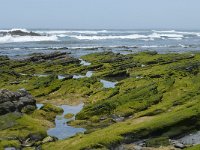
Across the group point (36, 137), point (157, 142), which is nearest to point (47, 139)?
point (36, 137)

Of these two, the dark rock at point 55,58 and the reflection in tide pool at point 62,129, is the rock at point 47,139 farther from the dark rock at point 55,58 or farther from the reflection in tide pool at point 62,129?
the dark rock at point 55,58

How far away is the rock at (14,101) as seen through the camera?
109 ft

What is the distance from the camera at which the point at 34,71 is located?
6675cm

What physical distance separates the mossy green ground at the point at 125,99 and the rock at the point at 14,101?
185cm

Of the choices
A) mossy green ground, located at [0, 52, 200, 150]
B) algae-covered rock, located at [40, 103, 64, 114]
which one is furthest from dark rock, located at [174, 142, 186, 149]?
algae-covered rock, located at [40, 103, 64, 114]

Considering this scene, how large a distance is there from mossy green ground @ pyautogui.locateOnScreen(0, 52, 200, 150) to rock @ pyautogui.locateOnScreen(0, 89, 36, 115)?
1.85 m

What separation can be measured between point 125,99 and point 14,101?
9216 millimetres

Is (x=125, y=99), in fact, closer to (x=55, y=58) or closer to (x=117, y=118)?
(x=117, y=118)

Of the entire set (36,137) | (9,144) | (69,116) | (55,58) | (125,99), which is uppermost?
(125,99)

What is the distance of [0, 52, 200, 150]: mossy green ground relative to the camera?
1061 inches

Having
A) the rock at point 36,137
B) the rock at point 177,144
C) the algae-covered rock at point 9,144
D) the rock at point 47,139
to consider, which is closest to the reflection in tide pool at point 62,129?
the rock at point 36,137

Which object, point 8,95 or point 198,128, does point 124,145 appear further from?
point 8,95

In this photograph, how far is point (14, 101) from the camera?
3516cm

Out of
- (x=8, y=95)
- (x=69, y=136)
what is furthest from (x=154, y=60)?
(x=69, y=136)
